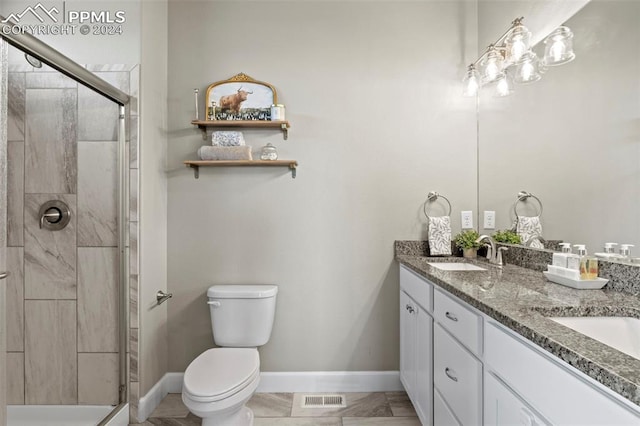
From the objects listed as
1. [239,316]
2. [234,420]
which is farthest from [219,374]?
[239,316]

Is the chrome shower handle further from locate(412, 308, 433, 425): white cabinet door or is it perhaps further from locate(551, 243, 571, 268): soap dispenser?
locate(551, 243, 571, 268): soap dispenser

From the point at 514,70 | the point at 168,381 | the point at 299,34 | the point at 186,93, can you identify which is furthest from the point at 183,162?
the point at 514,70

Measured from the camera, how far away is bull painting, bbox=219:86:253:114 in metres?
2.35

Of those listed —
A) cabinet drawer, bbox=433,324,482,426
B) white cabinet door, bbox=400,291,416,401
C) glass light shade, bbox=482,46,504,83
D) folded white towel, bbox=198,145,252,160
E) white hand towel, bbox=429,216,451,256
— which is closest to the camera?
cabinet drawer, bbox=433,324,482,426

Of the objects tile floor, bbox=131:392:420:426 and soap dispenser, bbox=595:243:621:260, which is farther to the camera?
tile floor, bbox=131:392:420:426

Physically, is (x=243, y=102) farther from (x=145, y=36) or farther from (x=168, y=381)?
(x=168, y=381)

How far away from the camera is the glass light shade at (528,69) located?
1850 millimetres

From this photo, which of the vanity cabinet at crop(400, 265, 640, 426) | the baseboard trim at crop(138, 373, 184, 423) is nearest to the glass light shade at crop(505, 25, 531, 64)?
the vanity cabinet at crop(400, 265, 640, 426)

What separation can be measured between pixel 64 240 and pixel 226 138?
3.44 feet

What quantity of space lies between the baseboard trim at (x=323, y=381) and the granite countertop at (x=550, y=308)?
0.93m

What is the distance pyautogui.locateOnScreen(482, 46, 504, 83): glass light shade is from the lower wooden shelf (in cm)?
130

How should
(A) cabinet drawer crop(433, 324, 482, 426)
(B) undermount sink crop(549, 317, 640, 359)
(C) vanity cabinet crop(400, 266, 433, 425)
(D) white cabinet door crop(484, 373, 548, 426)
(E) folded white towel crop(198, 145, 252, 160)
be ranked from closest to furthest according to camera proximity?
(D) white cabinet door crop(484, 373, 548, 426), (B) undermount sink crop(549, 317, 640, 359), (A) cabinet drawer crop(433, 324, 482, 426), (C) vanity cabinet crop(400, 266, 433, 425), (E) folded white towel crop(198, 145, 252, 160)

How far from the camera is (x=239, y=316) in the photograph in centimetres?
216

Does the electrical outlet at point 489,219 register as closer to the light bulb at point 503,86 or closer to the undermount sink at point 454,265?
the undermount sink at point 454,265
